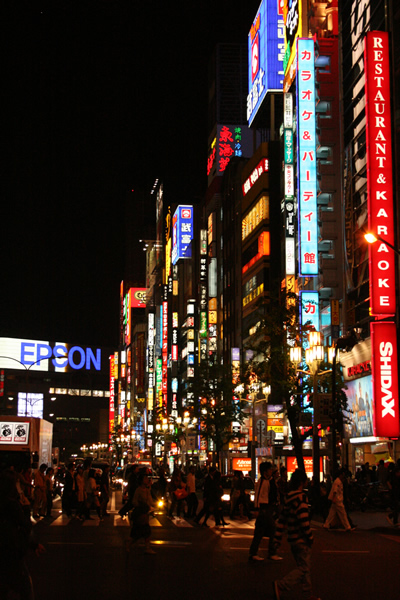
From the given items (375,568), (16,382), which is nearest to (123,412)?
(16,382)

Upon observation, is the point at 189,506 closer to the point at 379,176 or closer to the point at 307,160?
the point at 379,176

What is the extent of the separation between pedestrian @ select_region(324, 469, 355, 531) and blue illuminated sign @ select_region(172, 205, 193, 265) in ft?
315

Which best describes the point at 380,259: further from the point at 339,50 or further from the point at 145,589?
the point at 145,589

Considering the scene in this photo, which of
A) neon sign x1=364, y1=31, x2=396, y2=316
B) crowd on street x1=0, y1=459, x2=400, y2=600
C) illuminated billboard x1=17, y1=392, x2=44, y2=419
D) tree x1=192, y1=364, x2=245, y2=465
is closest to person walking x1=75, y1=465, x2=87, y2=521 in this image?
crowd on street x1=0, y1=459, x2=400, y2=600

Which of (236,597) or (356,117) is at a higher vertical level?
(356,117)

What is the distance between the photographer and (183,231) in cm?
12031

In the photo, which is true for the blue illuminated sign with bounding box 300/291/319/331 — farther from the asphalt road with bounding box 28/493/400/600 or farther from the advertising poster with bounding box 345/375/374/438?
the asphalt road with bounding box 28/493/400/600

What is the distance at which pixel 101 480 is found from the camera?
99.8 feet

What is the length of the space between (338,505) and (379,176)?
789 inches

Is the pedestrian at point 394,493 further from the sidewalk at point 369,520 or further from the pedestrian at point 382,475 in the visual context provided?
the pedestrian at point 382,475

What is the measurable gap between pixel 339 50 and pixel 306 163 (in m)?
7.15

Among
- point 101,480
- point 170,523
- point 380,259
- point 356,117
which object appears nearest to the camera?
point 170,523

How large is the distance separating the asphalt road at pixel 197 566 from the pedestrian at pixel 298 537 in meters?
0.61

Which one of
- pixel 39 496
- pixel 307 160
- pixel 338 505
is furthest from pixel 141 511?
pixel 307 160
